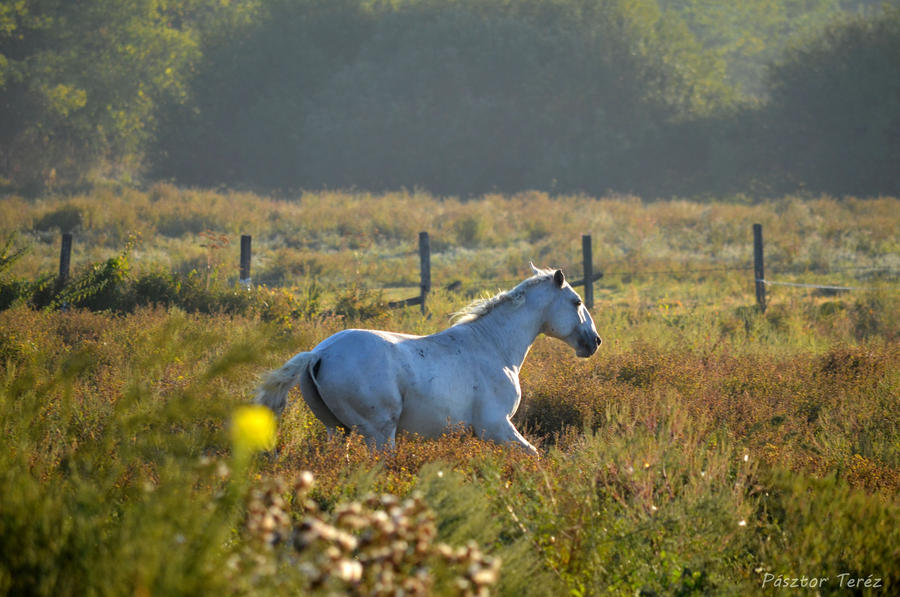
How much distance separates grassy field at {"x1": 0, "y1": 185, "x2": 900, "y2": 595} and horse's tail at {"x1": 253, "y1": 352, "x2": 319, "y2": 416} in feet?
0.86

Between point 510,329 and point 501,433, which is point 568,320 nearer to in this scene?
point 510,329

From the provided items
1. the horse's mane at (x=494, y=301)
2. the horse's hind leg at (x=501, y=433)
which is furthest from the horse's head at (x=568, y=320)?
the horse's hind leg at (x=501, y=433)

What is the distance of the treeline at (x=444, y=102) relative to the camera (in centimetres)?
4062

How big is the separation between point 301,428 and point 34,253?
1399 centimetres

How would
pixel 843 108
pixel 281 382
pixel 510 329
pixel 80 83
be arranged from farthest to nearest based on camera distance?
pixel 80 83, pixel 843 108, pixel 510 329, pixel 281 382

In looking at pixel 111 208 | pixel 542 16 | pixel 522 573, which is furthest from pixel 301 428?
pixel 542 16

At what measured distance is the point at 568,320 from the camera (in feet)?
24.2

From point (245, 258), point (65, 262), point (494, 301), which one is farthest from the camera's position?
point (245, 258)

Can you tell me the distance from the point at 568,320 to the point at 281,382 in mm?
Answer: 2889

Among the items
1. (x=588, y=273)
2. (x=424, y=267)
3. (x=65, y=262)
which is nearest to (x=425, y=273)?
(x=424, y=267)

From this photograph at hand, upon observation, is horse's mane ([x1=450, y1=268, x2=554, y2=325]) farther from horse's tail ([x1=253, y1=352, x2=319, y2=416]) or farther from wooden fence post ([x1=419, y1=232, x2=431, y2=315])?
wooden fence post ([x1=419, y1=232, x2=431, y2=315])

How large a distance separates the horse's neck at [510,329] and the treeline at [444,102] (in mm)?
34687

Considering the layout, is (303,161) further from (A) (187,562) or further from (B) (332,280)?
(A) (187,562)

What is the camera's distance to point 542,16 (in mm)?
45500
